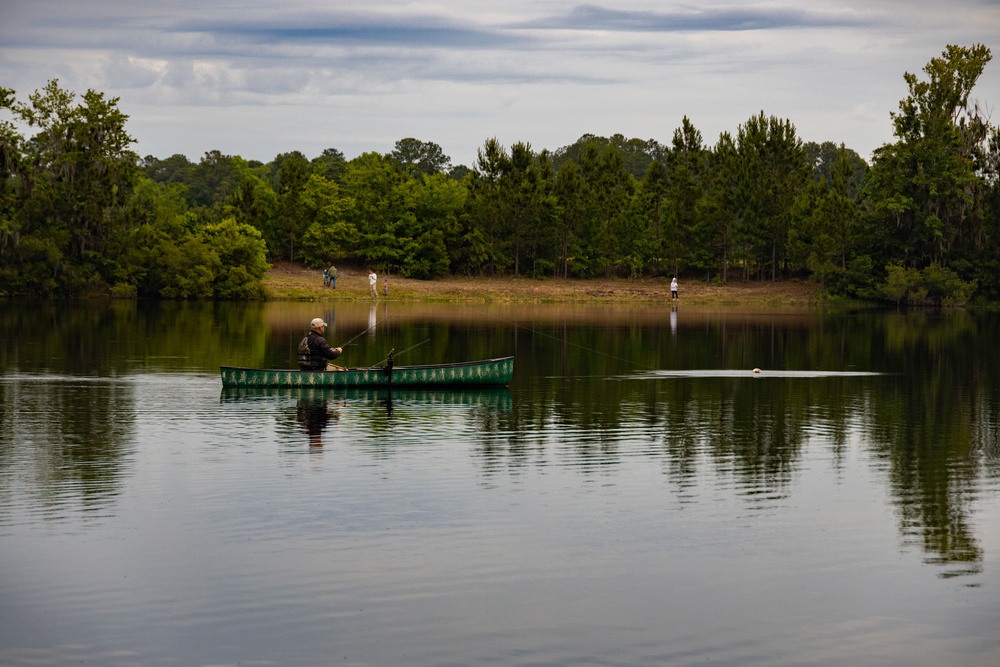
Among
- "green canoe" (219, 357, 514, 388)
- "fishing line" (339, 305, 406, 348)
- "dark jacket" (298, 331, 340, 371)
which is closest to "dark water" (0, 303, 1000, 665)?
"green canoe" (219, 357, 514, 388)

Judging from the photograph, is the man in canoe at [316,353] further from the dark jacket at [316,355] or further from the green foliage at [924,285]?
the green foliage at [924,285]

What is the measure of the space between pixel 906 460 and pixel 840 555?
26.8ft

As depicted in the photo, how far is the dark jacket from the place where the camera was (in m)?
33.0

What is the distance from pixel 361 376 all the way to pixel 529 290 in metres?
69.6

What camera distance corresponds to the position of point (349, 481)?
20266 mm

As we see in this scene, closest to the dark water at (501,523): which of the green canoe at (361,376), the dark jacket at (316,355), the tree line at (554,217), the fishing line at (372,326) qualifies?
the green canoe at (361,376)

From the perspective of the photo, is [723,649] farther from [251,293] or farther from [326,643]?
[251,293]

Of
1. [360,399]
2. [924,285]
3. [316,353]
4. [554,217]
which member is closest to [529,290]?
[554,217]

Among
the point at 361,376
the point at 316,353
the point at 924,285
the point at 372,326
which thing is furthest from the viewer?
the point at 924,285

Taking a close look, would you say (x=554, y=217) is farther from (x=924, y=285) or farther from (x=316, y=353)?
(x=316, y=353)

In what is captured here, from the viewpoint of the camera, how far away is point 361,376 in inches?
1293

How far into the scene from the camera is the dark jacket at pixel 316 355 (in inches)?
1299

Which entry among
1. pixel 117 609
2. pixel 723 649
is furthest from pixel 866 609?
pixel 117 609

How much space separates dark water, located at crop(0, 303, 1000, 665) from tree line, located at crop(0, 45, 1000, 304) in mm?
54986
